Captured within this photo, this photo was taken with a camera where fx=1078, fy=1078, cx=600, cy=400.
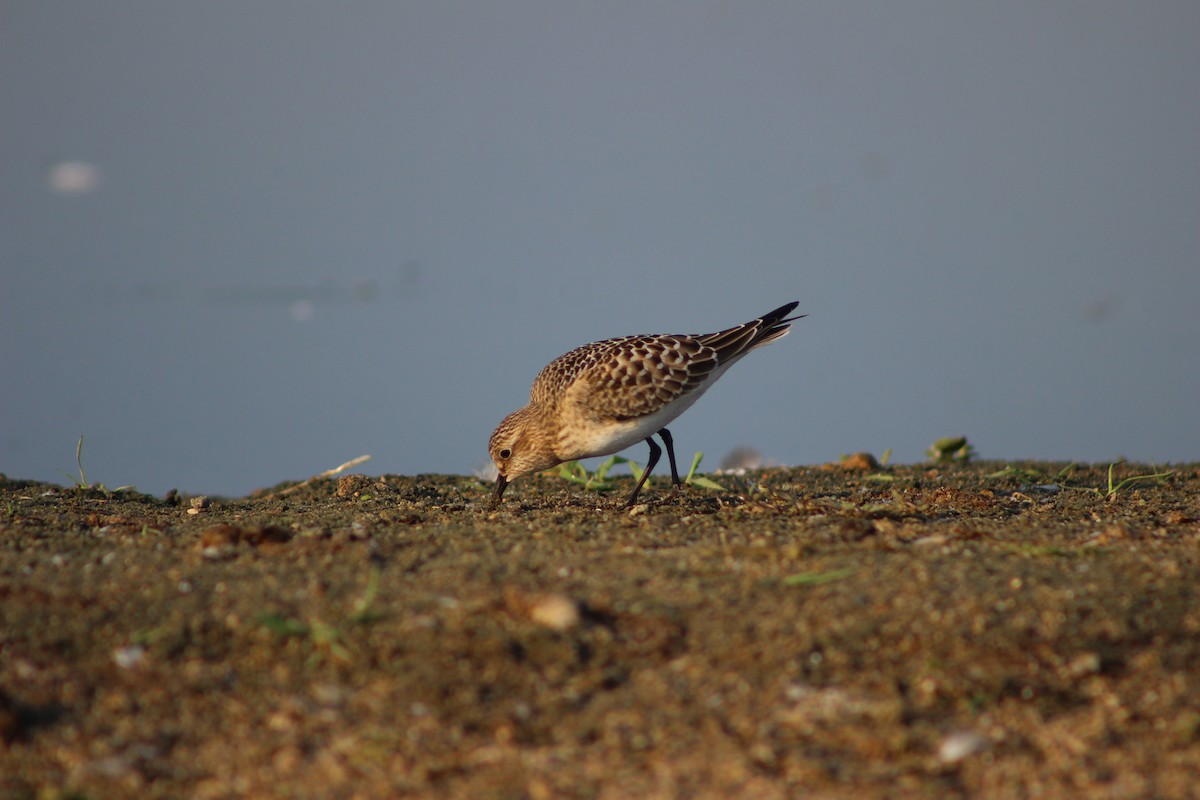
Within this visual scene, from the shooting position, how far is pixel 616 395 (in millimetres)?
8055

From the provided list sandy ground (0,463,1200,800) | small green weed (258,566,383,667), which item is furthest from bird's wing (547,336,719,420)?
small green weed (258,566,383,667)

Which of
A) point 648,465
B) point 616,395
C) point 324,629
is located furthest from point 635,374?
point 324,629

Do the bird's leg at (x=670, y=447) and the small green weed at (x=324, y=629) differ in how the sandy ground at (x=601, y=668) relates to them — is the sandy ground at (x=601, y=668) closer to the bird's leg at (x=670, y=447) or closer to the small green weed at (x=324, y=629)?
the small green weed at (x=324, y=629)

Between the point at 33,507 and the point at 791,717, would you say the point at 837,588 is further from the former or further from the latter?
the point at 33,507

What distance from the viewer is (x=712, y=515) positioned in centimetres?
676

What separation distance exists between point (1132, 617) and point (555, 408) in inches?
185

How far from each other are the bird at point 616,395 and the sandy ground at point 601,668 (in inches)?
95.0

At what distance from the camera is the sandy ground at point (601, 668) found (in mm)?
3617

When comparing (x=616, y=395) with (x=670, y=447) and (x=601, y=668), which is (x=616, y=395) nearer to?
(x=670, y=447)

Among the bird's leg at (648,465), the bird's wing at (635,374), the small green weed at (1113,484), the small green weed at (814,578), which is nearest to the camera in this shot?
the small green weed at (814,578)

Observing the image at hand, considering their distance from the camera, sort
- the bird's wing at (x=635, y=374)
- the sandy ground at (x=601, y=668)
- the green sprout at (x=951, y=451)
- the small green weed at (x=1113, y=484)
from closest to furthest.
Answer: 1. the sandy ground at (x=601, y=668)
2. the small green weed at (x=1113, y=484)
3. the bird's wing at (x=635, y=374)
4. the green sprout at (x=951, y=451)

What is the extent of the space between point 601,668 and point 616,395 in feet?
13.6

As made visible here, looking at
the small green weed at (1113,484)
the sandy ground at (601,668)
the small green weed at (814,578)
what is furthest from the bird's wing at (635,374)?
the small green weed at (814,578)

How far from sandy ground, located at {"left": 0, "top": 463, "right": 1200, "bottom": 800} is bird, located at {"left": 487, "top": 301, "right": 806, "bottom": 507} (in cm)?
241
